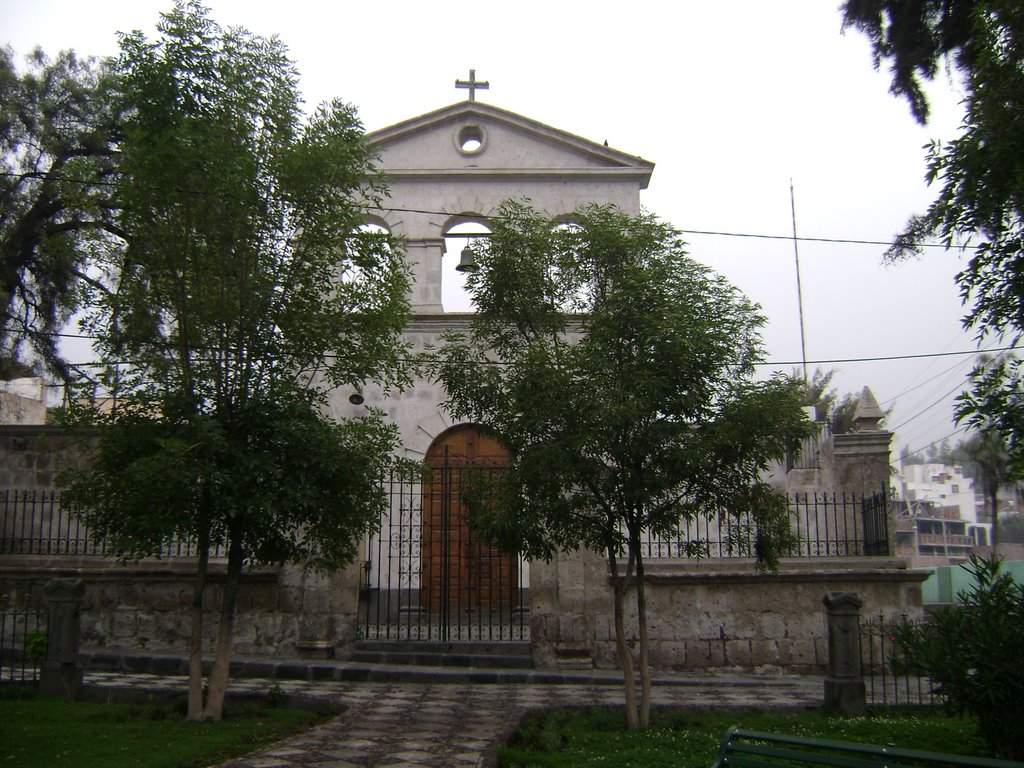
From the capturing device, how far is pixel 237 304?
32.0 ft

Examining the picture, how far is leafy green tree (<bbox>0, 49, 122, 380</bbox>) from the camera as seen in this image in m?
17.9

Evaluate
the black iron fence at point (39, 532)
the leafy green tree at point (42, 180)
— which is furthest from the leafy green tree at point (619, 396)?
the leafy green tree at point (42, 180)

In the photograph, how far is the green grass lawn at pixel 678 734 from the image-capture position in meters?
8.00

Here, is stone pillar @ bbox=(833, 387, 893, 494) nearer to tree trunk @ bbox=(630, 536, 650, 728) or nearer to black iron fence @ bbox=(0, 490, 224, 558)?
tree trunk @ bbox=(630, 536, 650, 728)

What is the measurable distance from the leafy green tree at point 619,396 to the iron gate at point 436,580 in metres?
3.35

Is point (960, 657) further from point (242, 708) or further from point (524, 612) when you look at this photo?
point (524, 612)

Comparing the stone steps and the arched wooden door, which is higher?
the arched wooden door

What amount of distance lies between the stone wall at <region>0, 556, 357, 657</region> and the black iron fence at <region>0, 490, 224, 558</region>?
485 millimetres

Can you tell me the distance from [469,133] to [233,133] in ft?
27.7

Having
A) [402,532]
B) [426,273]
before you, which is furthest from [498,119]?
[402,532]

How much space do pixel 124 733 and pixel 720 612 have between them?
777 centimetres

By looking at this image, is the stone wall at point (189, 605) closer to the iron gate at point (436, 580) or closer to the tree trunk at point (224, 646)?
the iron gate at point (436, 580)

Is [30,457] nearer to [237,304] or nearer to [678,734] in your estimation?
[237,304]

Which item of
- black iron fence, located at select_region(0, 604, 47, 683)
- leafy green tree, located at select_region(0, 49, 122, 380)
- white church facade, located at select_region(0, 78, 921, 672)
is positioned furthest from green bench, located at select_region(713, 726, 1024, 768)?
leafy green tree, located at select_region(0, 49, 122, 380)
